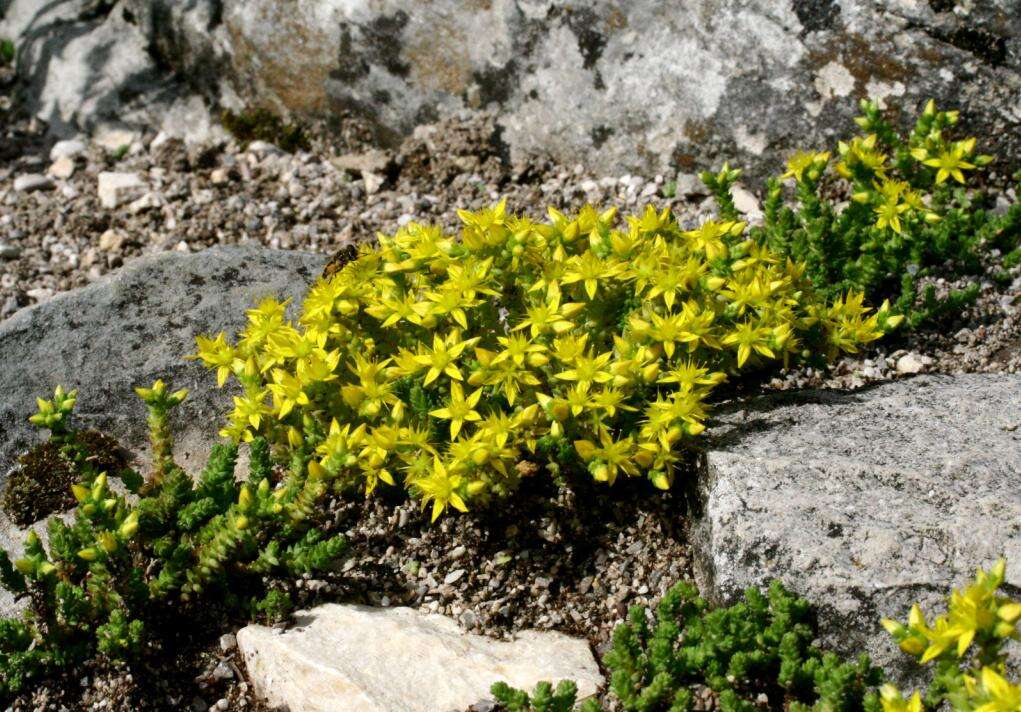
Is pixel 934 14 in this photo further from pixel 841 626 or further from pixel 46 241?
pixel 46 241

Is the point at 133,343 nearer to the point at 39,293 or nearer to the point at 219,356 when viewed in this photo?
the point at 219,356

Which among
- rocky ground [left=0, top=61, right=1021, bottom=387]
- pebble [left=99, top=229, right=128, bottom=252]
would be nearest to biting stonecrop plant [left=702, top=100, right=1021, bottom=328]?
rocky ground [left=0, top=61, right=1021, bottom=387]

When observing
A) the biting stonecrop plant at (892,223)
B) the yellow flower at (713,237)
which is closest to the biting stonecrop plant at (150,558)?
the yellow flower at (713,237)

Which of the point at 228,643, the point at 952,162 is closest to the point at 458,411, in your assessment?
the point at 228,643

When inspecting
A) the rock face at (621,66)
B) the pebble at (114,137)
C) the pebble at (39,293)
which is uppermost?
the rock face at (621,66)

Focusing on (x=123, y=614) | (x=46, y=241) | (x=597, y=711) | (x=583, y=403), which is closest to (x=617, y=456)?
(x=583, y=403)

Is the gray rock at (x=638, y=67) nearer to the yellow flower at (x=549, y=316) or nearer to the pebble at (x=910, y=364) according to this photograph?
the pebble at (x=910, y=364)

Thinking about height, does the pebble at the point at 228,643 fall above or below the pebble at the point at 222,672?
above
